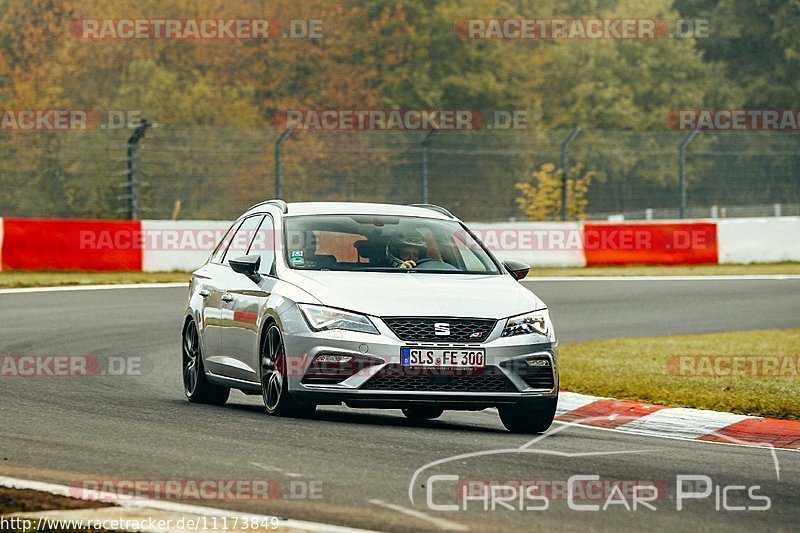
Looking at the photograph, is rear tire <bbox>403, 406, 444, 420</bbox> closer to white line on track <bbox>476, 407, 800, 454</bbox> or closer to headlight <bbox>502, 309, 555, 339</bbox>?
white line on track <bbox>476, 407, 800, 454</bbox>

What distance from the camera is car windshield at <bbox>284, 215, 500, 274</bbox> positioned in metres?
11.2

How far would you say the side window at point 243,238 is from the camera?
12.3m

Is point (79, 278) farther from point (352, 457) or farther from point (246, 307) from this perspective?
point (352, 457)

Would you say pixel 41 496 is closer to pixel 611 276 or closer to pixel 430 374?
pixel 430 374

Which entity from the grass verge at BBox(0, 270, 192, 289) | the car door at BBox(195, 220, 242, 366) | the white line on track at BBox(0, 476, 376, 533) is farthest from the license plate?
the grass verge at BBox(0, 270, 192, 289)

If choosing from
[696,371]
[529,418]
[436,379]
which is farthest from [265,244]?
[696,371]

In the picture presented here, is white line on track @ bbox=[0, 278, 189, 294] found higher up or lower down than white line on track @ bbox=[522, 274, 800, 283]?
higher up

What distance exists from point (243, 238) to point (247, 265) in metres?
1.22

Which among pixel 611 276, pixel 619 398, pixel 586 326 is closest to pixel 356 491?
pixel 619 398

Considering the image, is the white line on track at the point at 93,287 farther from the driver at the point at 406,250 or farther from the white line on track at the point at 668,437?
the white line on track at the point at 668,437

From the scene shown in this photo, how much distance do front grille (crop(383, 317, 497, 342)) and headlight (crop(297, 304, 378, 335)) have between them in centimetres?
14

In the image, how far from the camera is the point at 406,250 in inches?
447

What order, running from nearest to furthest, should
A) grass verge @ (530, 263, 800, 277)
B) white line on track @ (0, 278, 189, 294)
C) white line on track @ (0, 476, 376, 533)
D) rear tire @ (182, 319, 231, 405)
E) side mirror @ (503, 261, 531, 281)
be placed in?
white line on track @ (0, 476, 376, 533), side mirror @ (503, 261, 531, 281), rear tire @ (182, 319, 231, 405), white line on track @ (0, 278, 189, 294), grass verge @ (530, 263, 800, 277)

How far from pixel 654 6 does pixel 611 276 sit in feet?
202
